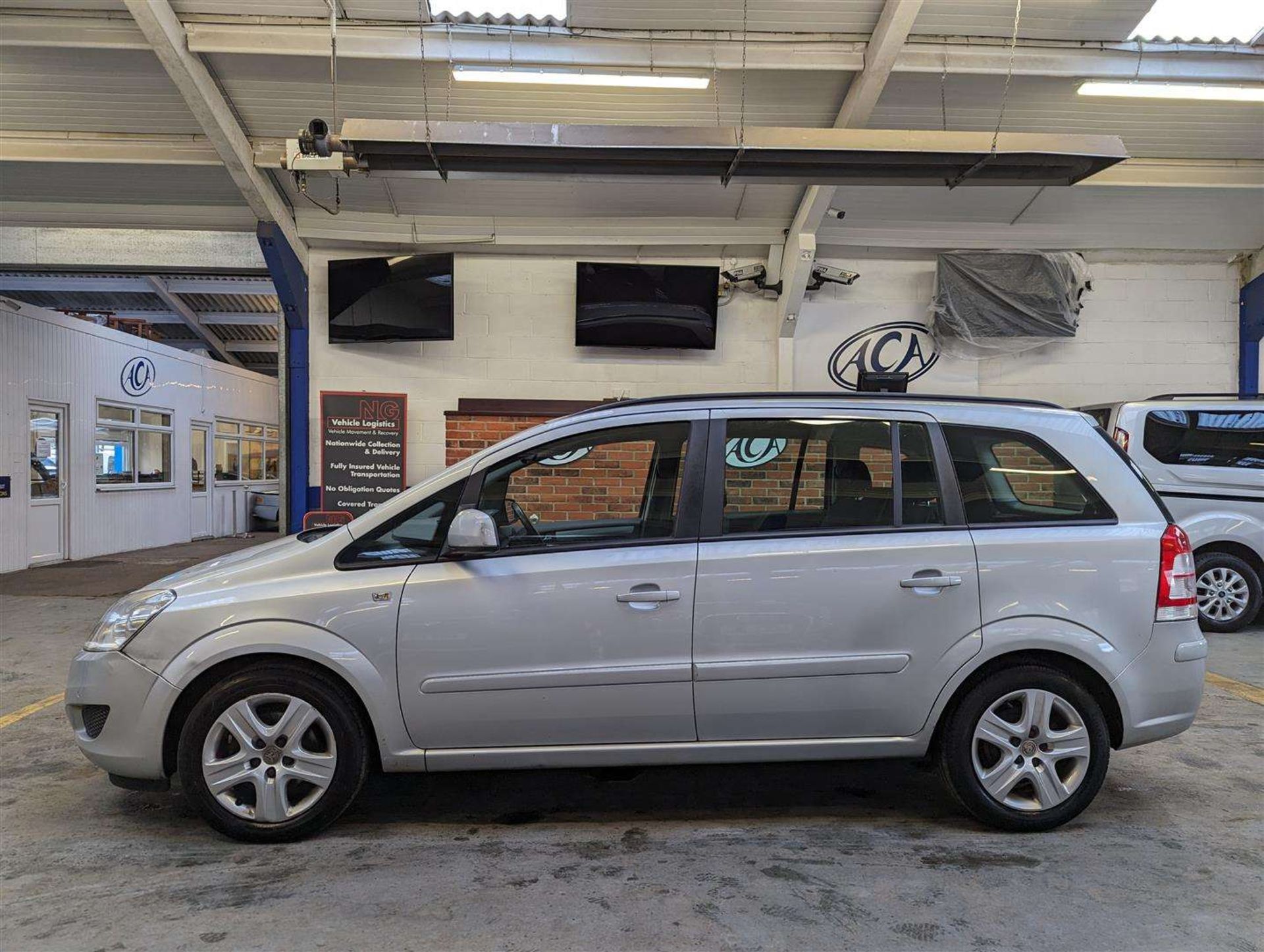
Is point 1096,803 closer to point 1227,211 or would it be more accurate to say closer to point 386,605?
point 386,605

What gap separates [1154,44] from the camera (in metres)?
7.34

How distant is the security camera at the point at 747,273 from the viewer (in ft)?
30.9

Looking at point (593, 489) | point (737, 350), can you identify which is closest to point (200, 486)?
point (737, 350)

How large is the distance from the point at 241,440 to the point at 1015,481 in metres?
Answer: 17.1

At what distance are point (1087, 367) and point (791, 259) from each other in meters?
3.88

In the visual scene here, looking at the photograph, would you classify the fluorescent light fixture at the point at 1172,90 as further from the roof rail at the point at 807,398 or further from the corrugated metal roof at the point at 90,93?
the corrugated metal roof at the point at 90,93

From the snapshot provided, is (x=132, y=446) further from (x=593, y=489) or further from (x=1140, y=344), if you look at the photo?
(x=1140, y=344)

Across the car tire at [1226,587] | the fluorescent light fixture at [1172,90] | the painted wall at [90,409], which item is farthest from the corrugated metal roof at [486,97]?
the car tire at [1226,587]

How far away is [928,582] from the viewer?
10.3ft

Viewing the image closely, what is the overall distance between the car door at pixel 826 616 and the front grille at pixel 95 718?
219 cm

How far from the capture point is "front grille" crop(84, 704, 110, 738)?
3074 millimetres

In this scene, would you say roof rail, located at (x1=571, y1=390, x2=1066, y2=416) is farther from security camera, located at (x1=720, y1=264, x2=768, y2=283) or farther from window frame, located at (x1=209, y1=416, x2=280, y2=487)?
window frame, located at (x1=209, y1=416, x2=280, y2=487)

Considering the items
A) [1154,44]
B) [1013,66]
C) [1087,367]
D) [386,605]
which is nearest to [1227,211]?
[1087,367]

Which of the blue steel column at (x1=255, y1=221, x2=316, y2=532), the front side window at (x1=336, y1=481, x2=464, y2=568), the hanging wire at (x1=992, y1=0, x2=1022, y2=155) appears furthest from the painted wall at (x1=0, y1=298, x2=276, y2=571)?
the hanging wire at (x1=992, y1=0, x2=1022, y2=155)
